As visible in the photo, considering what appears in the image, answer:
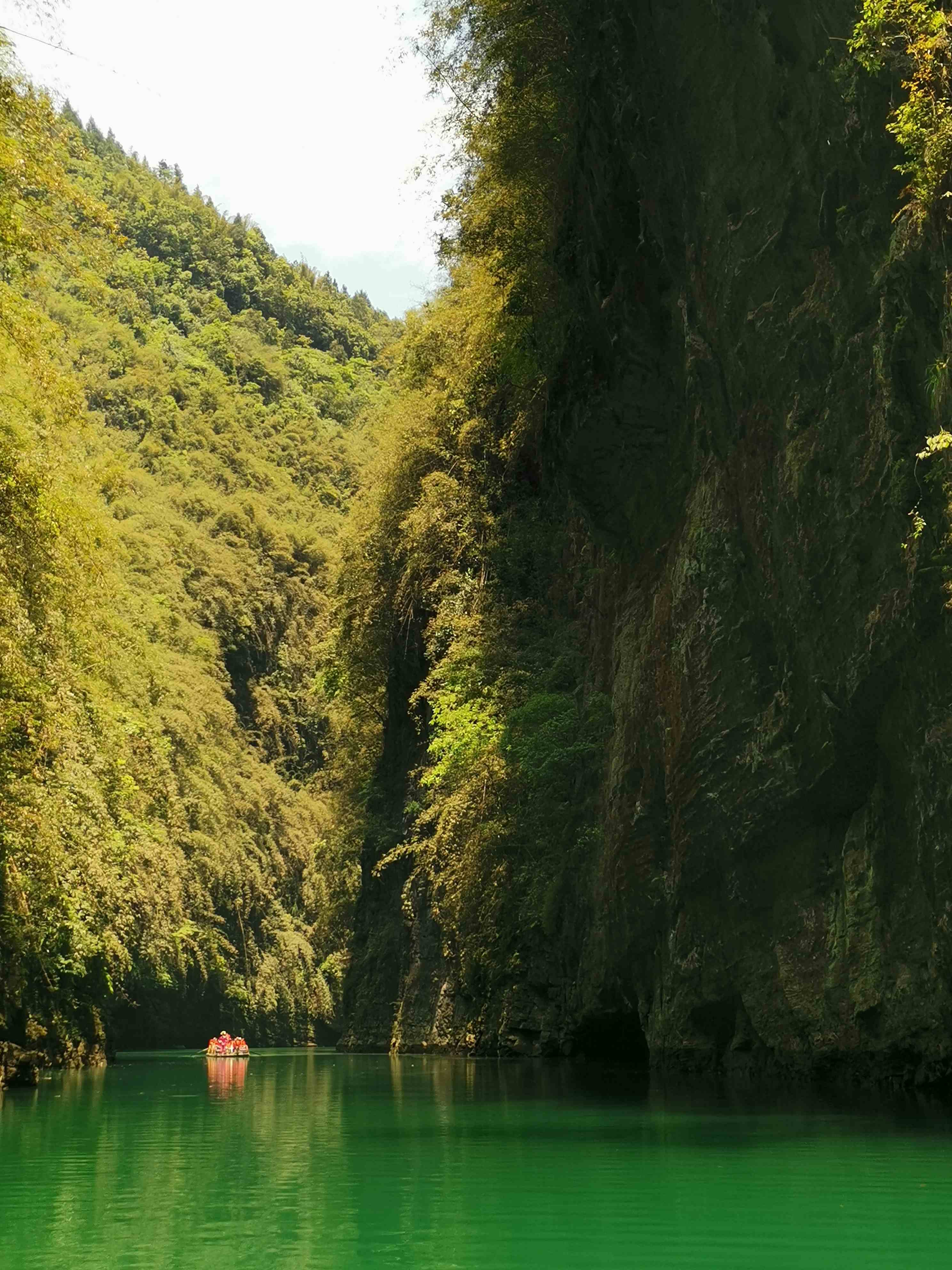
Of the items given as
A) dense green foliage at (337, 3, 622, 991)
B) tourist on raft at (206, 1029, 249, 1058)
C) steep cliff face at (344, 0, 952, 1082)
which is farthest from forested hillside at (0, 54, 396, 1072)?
steep cliff face at (344, 0, 952, 1082)

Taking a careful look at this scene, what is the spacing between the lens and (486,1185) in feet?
27.3

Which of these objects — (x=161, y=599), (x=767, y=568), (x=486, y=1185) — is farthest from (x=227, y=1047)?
(x=486, y=1185)

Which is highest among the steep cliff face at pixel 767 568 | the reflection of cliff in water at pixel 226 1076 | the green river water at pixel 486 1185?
the steep cliff face at pixel 767 568

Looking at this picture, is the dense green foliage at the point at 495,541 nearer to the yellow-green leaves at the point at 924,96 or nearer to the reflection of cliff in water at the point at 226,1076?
the reflection of cliff in water at the point at 226,1076

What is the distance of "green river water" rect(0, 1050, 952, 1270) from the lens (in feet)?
20.3

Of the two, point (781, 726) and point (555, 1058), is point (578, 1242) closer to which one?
point (781, 726)

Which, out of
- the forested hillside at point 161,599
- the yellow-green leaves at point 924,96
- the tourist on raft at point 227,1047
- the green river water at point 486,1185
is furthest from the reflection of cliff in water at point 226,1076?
the yellow-green leaves at point 924,96

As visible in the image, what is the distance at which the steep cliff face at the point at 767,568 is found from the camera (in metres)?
13.8

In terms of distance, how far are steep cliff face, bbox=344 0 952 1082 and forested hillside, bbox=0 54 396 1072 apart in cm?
674

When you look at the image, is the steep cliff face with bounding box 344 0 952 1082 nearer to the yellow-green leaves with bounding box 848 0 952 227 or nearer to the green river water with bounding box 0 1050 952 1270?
the yellow-green leaves with bounding box 848 0 952 227

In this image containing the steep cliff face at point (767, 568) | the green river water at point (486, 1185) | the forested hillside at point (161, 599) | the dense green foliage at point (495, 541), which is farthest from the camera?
the dense green foliage at point (495, 541)

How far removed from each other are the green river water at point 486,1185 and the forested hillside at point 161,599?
17.8 ft

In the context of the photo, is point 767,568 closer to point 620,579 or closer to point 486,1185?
point 620,579

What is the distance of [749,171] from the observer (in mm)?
16141
